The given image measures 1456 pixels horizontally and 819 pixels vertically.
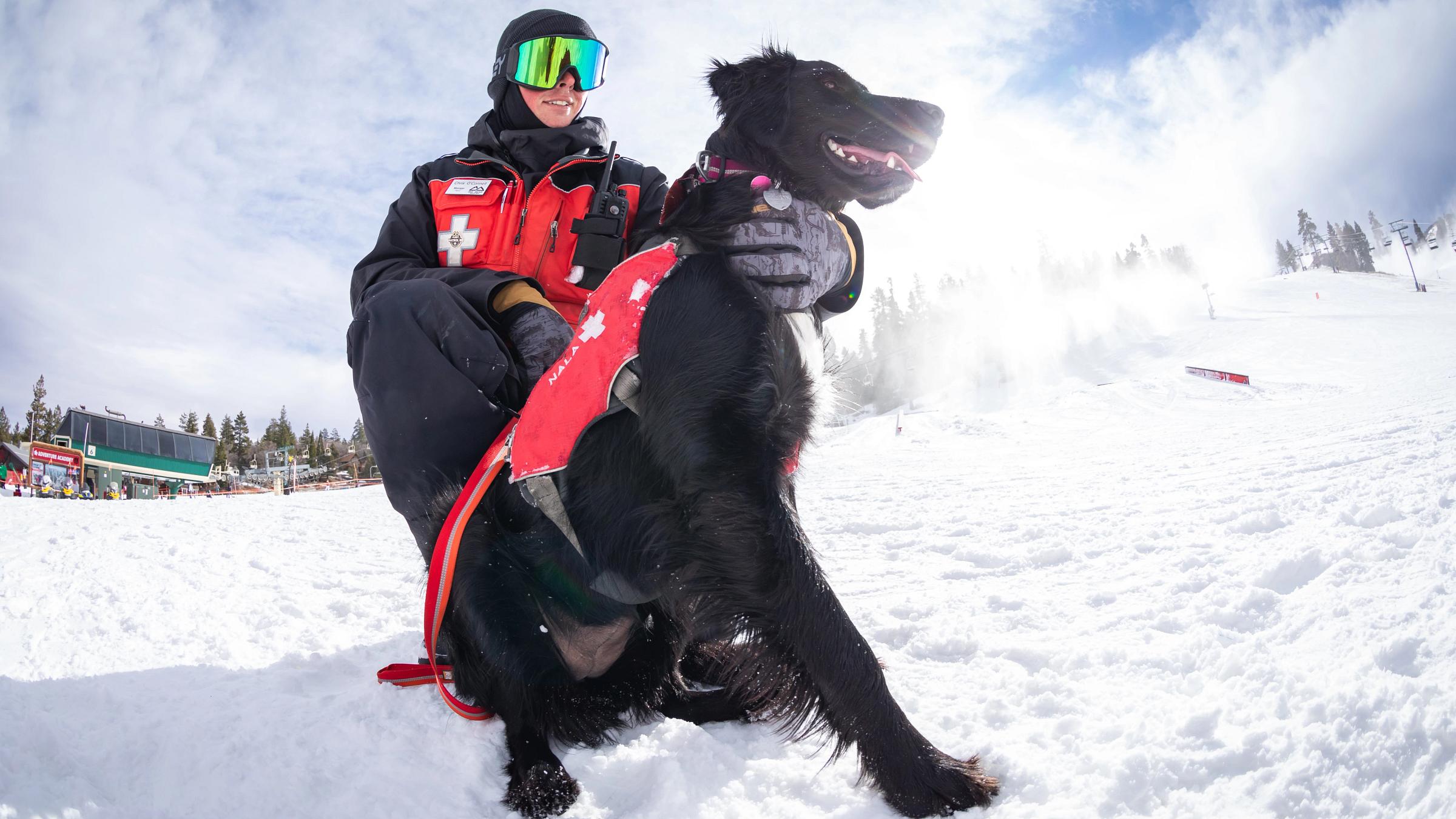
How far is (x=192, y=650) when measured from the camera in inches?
81.0

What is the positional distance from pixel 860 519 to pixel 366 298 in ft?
12.5

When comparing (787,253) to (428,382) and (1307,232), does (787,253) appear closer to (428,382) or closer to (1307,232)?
(428,382)

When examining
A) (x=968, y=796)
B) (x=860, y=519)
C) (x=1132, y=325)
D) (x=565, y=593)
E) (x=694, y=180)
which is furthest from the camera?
(x=1132, y=325)

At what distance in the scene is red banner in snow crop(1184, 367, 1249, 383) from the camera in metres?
25.8

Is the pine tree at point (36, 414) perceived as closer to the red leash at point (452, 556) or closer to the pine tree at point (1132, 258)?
the red leash at point (452, 556)

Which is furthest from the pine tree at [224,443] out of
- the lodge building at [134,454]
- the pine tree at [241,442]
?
the lodge building at [134,454]

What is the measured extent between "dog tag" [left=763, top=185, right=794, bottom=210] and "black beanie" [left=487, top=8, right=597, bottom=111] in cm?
123

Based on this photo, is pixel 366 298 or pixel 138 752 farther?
pixel 366 298

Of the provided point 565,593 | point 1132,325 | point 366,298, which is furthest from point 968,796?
point 1132,325

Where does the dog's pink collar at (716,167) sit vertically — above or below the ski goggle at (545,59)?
below

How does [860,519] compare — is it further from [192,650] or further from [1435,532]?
[192,650]

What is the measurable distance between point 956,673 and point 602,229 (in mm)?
1785

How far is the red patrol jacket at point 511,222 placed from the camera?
2.29m

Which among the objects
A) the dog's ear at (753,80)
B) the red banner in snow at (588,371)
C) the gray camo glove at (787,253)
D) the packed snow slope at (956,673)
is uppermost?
the dog's ear at (753,80)
